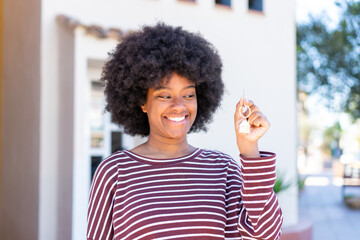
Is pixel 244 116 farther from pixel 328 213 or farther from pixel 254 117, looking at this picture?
pixel 328 213

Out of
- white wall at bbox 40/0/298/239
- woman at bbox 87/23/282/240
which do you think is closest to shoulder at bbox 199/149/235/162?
woman at bbox 87/23/282/240

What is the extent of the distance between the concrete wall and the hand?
3.46 m

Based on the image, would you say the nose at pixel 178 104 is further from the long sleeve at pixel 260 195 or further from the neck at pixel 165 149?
the long sleeve at pixel 260 195

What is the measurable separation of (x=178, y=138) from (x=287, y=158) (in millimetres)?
4458

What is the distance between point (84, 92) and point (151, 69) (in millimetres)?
2919

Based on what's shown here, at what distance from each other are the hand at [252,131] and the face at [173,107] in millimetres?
300

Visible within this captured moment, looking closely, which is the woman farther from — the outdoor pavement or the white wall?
the outdoor pavement

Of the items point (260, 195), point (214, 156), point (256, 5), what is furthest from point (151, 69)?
point (256, 5)

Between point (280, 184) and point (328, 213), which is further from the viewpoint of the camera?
point (328, 213)

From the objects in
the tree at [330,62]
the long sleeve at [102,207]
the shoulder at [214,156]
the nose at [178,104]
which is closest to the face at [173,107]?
the nose at [178,104]

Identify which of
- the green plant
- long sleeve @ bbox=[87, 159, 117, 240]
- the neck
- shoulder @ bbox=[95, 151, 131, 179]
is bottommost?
the green plant

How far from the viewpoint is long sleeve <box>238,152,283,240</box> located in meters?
1.61

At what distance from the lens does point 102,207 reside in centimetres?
181

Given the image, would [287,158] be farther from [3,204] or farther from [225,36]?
[3,204]
